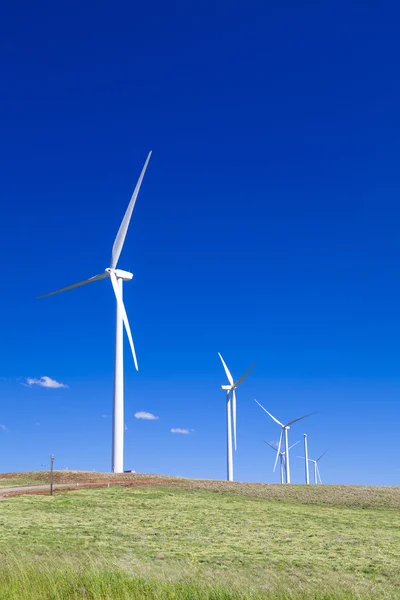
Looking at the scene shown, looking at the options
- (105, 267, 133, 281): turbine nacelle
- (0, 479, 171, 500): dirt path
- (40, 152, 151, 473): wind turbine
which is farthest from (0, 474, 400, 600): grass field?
(105, 267, 133, 281): turbine nacelle

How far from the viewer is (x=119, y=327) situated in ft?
192

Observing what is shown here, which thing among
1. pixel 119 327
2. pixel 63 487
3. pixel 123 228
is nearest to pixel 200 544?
pixel 63 487

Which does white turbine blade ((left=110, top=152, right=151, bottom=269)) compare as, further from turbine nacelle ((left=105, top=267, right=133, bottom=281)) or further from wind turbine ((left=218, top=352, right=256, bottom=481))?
wind turbine ((left=218, top=352, right=256, bottom=481))

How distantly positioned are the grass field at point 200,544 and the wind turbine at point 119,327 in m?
11.6

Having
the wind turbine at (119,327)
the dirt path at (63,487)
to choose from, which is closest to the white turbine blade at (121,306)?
the wind turbine at (119,327)

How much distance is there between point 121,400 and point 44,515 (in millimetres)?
27071

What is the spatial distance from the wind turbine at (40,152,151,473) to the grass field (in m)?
11.6

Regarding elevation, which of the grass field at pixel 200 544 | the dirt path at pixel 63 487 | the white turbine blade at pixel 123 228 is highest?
the white turbine blade at pixel 123 228

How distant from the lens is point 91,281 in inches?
2501

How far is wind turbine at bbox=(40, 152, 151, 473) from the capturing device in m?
56.1

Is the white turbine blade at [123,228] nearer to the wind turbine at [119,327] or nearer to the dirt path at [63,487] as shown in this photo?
the wind turbine at [119,327]

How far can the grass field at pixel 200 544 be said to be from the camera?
13.5 meters

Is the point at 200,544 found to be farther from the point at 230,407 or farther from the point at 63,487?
the point at 230,407

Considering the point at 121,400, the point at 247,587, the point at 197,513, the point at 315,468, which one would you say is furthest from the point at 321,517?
the point at 315,468
